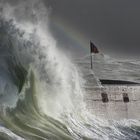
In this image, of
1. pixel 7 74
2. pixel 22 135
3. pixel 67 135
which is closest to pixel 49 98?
pixel 7 74

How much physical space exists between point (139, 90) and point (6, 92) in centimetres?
1092

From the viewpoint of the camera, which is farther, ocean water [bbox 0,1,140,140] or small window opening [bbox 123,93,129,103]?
small window opening [bbox 123,93,129,103]

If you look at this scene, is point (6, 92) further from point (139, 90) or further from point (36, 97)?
point (139, 90)

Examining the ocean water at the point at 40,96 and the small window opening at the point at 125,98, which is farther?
the small window opening at the point at 125,98

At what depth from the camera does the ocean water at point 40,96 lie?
20.4 metres

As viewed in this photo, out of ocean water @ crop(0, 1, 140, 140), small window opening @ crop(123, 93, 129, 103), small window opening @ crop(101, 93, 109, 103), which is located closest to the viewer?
ocean water @ crop(0, 1, 140, 140)

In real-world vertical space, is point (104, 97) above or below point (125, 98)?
below

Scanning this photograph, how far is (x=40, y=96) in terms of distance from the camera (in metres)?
24.0

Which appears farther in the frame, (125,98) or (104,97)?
(125,98)

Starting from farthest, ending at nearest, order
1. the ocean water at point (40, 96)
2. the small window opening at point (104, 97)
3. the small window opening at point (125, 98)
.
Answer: the small window opening at point (125, 98)
the small window opening at point (104, 97)
the ocean water at point (40, 96)

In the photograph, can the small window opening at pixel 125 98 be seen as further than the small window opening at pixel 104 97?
Yes

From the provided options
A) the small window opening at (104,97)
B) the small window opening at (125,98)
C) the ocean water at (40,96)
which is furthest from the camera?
the small window opening at (125,98)

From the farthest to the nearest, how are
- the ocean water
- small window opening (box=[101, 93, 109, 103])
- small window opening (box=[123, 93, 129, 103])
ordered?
small window opening (box=[123, 93, 129, 103]), small window opening (box=[101, 93, 109, 103]), the ocean water

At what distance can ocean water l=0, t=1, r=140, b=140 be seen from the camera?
20359mm
